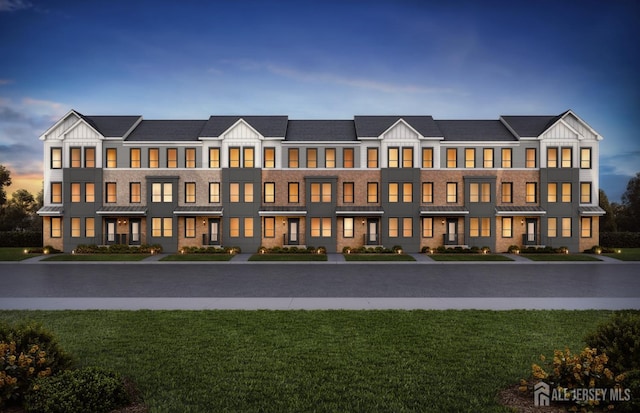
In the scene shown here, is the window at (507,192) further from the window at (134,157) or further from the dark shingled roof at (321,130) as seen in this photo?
the window at (134,157)

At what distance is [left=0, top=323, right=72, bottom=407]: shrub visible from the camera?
6.32m

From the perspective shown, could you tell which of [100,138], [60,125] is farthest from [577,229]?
[60,125]

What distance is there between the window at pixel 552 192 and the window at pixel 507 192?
11.4 ft

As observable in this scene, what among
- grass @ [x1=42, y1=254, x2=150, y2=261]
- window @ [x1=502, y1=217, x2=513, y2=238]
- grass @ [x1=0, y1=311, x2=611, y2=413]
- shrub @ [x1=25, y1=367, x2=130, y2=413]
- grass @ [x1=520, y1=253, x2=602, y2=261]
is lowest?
grass @ [x1=42, y1=254, x2=150, y2=261]

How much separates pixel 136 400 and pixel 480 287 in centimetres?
1613

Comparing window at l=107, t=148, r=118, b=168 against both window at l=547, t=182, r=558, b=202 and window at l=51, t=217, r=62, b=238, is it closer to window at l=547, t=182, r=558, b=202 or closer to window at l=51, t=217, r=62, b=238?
window at l=51, t=217, r=62, b=238

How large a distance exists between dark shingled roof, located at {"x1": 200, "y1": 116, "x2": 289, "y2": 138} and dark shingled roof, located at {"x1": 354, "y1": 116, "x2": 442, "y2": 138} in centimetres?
775

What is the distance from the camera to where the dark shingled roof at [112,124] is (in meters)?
38.4

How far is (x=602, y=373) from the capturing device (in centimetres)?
642

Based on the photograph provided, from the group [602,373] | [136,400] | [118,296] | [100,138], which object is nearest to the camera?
[602,373]

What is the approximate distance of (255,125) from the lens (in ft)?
131

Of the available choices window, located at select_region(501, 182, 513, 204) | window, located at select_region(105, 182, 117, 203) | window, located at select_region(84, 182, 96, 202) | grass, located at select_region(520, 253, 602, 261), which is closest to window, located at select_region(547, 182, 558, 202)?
window, located at select_region(501, 182, 513, 204)

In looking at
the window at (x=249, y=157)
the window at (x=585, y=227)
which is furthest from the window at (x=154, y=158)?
the window at (x=585, y=227)

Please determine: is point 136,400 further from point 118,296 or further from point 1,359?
point 118,296
